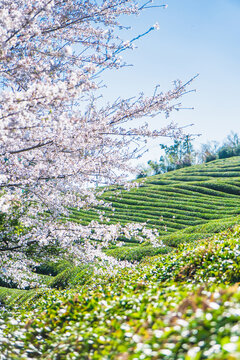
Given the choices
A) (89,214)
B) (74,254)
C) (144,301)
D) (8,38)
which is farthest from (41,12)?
(89,214)

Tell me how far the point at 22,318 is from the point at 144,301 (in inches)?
110

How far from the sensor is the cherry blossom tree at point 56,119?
561 centimetres

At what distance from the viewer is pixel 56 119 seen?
6.11 metres

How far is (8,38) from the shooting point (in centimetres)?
575

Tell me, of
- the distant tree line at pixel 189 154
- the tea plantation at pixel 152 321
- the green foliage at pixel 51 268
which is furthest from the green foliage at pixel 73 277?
the distant tree line at pixel 189 154

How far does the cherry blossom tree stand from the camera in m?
5.61

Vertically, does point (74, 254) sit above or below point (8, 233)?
below

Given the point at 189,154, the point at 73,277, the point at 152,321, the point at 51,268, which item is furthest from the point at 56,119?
the point at 189,154

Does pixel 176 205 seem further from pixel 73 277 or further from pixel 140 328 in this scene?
pixel 140 328

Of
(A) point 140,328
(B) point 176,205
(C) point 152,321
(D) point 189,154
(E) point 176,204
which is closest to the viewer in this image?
(A) point 140,328

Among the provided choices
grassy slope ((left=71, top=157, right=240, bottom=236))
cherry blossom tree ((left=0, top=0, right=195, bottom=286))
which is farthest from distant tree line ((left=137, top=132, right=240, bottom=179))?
cherry blossom tree ((left=0, top=0, right=195, bottom=286))

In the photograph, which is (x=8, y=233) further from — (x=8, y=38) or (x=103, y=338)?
(x=103, y=338)

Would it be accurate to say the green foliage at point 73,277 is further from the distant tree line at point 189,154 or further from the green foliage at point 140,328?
the distant tree line at point 189,154

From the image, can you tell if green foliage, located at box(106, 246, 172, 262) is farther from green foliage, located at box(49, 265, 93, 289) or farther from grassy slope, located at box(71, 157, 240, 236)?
grassy slope, located at box(71, 157, 240, 236)
